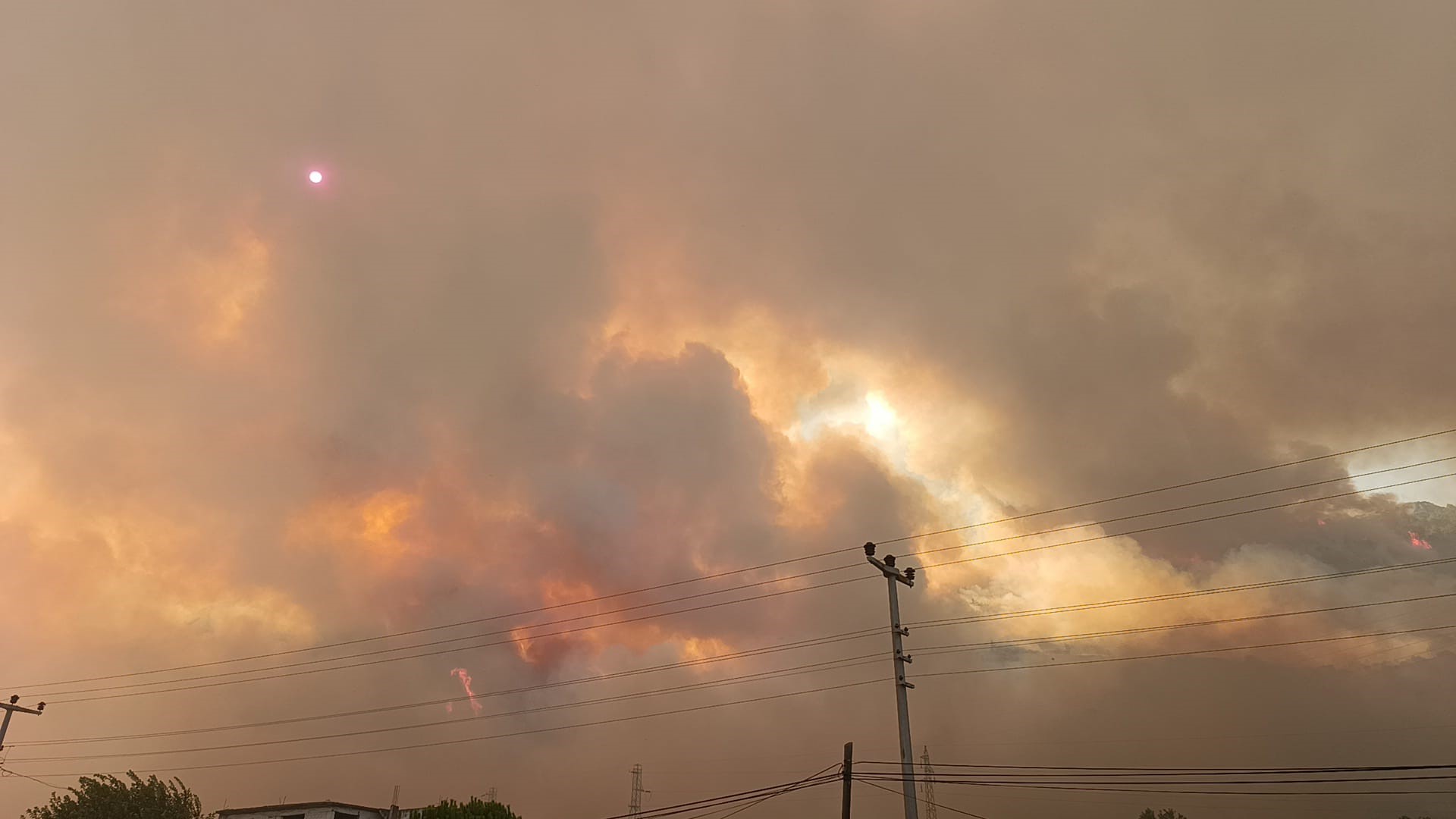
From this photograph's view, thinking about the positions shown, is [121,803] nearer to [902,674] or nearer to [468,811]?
[468,811]

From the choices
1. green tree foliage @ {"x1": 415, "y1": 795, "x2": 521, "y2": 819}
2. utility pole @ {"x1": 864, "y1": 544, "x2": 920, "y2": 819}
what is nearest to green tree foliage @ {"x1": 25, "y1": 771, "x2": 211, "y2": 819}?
green tree foliage @ {"x1": 415, "y1": 795, "x2": 521, "y2": 819}

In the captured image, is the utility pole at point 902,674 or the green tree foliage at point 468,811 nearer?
the utility pole at point 902,674

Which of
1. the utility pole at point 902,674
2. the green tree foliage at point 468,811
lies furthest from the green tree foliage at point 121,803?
the utility pole at point 902,674

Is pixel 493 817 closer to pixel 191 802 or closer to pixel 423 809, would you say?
pixel 423 809

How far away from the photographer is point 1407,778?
25.7m

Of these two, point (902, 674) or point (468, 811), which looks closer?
point (902, 674)

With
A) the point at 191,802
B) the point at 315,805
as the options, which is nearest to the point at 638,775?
the point at 315,805

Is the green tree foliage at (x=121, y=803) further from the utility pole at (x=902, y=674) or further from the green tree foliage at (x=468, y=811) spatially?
the utility pole at (x=902, y=674)

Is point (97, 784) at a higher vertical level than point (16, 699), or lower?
Result: lower

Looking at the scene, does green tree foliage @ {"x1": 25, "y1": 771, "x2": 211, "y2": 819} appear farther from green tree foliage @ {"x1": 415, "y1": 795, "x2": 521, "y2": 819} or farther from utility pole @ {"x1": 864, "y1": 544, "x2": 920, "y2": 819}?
utility pole @ {"x1": 864, "y1": 544, "x2": 920, "y2": 819}

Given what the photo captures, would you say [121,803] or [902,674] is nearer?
[902,674]

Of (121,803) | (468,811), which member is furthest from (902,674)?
(121,803)

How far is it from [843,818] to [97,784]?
60911 millimetres

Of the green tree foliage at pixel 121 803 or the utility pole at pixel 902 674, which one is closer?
the utility pole at pixel 902 674
